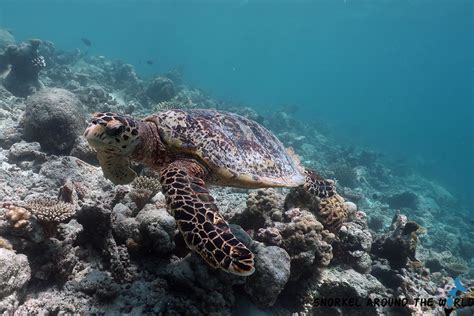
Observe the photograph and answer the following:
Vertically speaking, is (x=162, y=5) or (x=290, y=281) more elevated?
(x=162, y=5)

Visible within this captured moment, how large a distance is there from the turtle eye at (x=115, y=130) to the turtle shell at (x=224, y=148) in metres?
0.70

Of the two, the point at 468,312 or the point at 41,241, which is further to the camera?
the point at 468,312

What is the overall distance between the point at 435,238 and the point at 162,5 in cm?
8811

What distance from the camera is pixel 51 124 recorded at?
22.3 ft

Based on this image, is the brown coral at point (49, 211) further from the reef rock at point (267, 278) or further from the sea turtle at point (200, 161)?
the reef rock at point (267, 278)

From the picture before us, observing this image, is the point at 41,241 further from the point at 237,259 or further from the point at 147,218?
the point at 237,259

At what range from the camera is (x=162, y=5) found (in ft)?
275

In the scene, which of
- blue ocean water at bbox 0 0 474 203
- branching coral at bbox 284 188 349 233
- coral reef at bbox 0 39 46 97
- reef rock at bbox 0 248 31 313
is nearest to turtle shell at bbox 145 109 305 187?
branching coral at bbox 284 188 349 233

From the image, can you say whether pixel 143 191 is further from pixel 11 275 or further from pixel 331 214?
pixel 331 214

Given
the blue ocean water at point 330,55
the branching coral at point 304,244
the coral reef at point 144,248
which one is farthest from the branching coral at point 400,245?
the blue ocean water at point 330,55

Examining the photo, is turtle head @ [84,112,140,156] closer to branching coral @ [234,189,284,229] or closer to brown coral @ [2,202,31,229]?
brown coral @ [2,202,31,229]

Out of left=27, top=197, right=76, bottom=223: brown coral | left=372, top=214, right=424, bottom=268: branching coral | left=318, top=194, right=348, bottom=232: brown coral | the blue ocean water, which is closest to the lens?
left=27, top=197, right=76, bottom=223: brown coral

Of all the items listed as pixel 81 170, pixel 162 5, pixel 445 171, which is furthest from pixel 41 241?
pixel 162 5

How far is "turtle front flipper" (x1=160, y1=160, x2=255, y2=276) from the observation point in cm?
261
